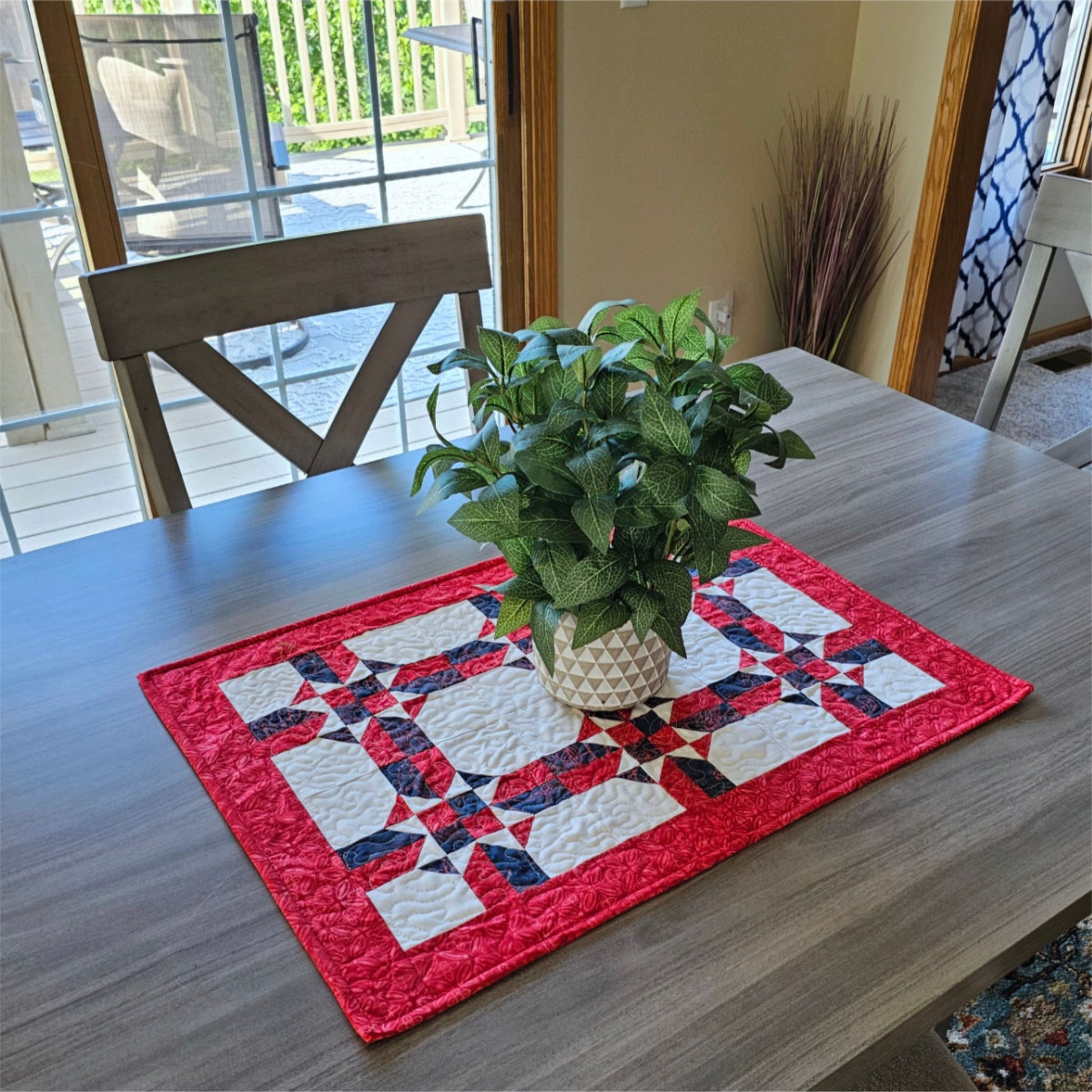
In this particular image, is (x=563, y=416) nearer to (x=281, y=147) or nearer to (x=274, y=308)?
(x=274, y=308)

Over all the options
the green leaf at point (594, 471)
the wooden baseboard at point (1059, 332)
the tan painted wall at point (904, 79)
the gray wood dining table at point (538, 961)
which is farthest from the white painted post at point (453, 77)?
the wooden baseboard at point (1059, 332)

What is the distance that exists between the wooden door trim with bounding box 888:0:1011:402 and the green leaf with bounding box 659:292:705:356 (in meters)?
2.04

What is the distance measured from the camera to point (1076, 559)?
124 cm

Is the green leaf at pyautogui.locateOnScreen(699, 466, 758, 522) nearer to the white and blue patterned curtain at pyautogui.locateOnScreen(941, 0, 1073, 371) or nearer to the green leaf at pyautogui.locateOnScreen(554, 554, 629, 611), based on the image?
the green leaf at pyautogui.locateOnScreen(554, 554, 629, 611)

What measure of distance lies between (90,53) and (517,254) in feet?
3.26

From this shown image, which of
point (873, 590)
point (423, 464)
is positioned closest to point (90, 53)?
point (423, 464)

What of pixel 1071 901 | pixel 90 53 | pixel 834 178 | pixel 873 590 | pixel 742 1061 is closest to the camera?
pixel 742 1061

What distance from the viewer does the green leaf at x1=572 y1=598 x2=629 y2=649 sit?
92 centimetres

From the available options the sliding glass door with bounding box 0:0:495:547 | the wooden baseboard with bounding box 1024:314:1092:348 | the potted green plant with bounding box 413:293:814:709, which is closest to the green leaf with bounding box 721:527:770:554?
the potted green plant with bounding box 413:293:814:709

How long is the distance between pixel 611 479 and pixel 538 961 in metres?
0.38

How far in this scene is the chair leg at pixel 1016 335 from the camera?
1661mm

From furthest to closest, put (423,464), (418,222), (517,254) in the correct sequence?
1. (517,254)
2. (418,222)
3. (423,464)

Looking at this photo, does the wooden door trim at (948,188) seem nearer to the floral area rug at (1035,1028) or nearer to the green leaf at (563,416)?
the floral area rug at (1035,1028)

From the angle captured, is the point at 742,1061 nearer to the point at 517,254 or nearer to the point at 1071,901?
the point at 1071,901
